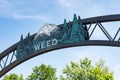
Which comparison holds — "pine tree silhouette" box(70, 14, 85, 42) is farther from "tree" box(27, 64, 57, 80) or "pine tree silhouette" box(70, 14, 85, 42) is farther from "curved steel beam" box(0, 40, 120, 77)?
"tree" box(27, 64, 57, 80)

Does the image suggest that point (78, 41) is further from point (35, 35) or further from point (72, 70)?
point (72, 70)

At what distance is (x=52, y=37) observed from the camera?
19453mm

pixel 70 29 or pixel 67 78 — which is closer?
pixel 70 29

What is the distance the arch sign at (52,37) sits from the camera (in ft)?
60.2

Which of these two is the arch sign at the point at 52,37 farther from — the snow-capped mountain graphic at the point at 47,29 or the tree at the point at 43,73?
the tree at the point at 43,73

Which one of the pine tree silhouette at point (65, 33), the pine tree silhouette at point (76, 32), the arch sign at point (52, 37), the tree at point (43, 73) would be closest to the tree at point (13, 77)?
the tree at point (43, 73)

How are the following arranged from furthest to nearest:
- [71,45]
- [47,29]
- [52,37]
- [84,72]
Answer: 1. [84,72]
2. [47,29]
3. [52,37]
4. [71,45]

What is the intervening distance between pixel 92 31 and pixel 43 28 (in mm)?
3132

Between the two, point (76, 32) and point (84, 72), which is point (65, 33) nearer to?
point (76, 32)

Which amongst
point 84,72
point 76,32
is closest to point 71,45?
point 76,32

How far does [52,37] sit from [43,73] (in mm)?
11717

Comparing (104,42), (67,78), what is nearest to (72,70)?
(67,78)

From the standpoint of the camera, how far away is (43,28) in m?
19.8

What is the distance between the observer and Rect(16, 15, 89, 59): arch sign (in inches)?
723
